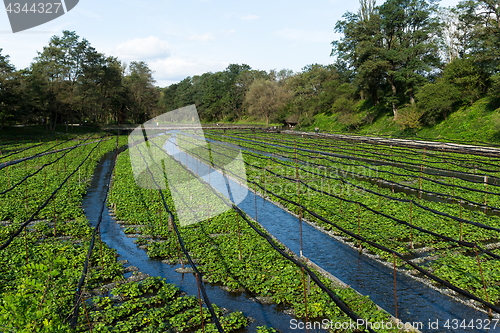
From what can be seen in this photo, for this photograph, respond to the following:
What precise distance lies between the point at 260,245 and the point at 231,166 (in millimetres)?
15597

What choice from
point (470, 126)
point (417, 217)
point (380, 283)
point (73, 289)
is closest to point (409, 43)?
point (470, 126)

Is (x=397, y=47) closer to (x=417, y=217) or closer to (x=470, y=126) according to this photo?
(x=470, y=126)

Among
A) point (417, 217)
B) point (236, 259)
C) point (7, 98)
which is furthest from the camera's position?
point (7, 98)

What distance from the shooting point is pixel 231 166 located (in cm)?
2577

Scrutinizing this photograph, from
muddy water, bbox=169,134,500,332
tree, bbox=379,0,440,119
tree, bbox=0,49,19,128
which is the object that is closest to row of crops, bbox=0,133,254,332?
muddy water, bbox=169,134,500,332

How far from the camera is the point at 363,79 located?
47.2 meters

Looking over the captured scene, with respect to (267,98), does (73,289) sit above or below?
below

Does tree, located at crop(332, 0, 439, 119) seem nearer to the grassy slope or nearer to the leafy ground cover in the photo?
the grassy slope

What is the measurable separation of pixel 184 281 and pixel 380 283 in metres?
5.54

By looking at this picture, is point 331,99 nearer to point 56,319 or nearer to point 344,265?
point 344,265

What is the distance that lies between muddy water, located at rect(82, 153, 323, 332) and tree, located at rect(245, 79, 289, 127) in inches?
2179

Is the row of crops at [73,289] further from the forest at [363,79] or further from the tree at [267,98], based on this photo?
the tree at [267,98]

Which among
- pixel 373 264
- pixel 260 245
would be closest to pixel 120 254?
pixel 260 245

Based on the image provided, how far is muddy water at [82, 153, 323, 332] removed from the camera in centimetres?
721
